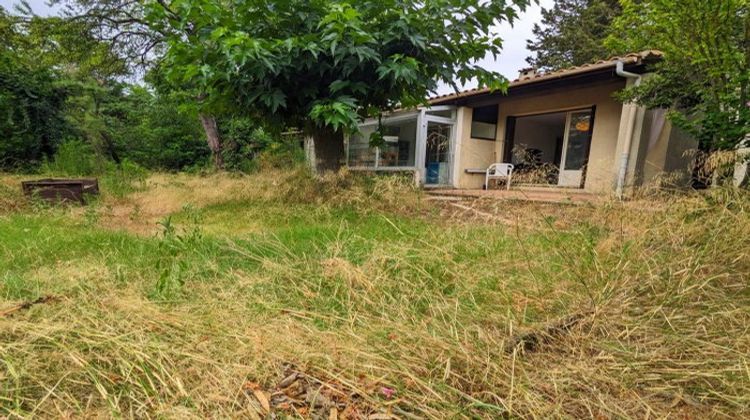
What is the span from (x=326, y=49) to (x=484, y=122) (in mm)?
5651

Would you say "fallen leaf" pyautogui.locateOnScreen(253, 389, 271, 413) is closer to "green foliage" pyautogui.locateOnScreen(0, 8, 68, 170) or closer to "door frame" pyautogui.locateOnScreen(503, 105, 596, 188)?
"door frame" pyautogui.locateOnScreen(503, 105, 596, 188)

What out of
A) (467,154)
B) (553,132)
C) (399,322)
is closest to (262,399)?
(399,322)

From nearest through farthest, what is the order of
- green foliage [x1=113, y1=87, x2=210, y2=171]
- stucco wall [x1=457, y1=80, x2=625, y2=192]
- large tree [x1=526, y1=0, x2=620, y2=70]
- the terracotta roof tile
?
the terracotta roof tile, stucco wall [x1=457, y1=80, x2=625, y2=192], green foliage [x1=113, y1=87, x2=210, y2=171], large tree [x1=526, y1=0, x2=620, y2=70]

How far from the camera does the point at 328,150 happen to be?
5066mm

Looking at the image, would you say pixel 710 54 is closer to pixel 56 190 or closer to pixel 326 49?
pixel 326 49

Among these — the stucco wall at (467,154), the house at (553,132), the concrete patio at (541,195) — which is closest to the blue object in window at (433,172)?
the house at (553,132)

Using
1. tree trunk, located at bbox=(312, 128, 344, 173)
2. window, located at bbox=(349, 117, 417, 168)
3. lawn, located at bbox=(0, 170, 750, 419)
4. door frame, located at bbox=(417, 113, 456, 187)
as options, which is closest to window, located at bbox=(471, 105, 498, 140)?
door frame, located at bbox=(417, 113, 456, 187)

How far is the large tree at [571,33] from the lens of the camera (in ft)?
50.3

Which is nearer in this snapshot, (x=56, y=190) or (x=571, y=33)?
A: (x=56, y=190)

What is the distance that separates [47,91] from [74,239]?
359 inches

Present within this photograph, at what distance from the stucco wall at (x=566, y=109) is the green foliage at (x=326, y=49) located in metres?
2.67

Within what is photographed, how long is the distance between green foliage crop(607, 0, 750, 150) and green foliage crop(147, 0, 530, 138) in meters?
1.47

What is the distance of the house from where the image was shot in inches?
216

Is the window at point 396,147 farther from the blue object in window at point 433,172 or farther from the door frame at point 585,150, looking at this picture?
the door frame at point 585,150
